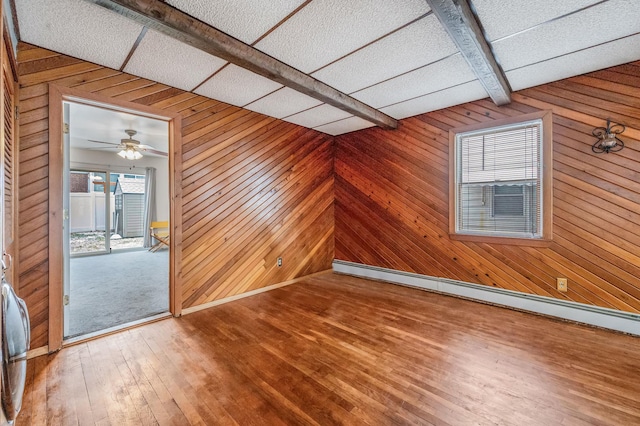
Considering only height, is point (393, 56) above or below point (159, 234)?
above

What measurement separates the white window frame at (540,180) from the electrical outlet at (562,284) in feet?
1.30

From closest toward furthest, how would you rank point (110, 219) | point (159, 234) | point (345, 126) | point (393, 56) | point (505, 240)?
1. point (393, 56)
2. point (505, 240)
3. point (345, 126)
4. point (110, 219)
5. point (159, 234)

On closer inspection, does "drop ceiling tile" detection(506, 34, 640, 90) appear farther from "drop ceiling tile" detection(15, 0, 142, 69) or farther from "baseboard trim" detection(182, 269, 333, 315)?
"baseboard trim" detection(182, 269, 333, 315)

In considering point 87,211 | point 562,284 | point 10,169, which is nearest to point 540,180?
point 562,284

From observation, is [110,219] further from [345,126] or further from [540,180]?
[540,180]

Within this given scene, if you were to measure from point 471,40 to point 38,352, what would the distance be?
414 cm

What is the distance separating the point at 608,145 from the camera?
2.59m

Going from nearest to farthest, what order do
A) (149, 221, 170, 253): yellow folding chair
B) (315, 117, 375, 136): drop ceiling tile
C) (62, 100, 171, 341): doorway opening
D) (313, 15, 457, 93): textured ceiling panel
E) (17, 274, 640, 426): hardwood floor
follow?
(17, 274, 640, 426): hardwood floor, (313, 15, 457, 93): textured ceiling panel, (62, 100, 171, 341): doorway opening, (315, 117, 375, 136): drop ceiling tile, (149, 221, 170, 253): yellow folding chair

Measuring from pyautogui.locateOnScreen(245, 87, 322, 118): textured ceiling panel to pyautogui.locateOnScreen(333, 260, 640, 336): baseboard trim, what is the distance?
270cm

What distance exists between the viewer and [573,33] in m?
2.07

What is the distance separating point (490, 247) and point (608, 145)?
4.80ft

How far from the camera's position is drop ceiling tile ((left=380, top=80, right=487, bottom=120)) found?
302 cm

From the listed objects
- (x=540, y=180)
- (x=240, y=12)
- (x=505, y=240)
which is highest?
(x=240, y=12)

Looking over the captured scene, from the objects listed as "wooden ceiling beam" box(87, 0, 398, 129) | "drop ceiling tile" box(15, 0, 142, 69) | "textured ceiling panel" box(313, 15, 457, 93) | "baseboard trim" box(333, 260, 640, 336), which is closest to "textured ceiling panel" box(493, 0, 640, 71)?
"textured ceiling panel" box(313, 15, 457, 93)
